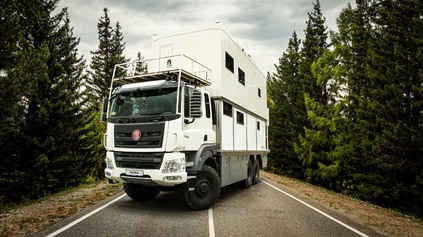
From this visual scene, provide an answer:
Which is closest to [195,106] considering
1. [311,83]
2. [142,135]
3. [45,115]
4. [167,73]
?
[167,73]

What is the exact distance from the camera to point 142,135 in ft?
22.0

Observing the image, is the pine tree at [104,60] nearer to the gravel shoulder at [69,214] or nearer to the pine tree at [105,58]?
the pine tree at [105,58]

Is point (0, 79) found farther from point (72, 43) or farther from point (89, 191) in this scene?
point (72, 43)

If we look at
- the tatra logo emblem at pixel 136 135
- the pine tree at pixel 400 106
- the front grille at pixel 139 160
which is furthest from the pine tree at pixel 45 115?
the pine tree at pixel 400 106

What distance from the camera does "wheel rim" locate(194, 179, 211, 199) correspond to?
7.21m

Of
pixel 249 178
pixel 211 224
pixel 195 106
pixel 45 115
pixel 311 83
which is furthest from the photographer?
pixel 311 83

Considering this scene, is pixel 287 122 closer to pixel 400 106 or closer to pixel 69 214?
pixel 400 106

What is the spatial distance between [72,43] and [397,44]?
18.3 meters

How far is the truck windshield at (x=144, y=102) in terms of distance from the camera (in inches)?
269

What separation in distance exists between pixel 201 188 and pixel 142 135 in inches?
84.1

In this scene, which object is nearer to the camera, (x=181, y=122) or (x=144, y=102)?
(x=181, y=122)

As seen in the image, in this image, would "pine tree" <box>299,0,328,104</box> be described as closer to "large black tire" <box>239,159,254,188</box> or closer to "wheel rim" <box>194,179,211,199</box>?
"large black tire" <box>239,159,254,188</box>

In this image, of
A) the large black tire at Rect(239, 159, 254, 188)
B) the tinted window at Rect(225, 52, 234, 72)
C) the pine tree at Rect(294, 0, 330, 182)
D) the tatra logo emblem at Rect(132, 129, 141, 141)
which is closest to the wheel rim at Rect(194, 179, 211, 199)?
the tatra logo emblem at Rect(132, 129, 141, 141)

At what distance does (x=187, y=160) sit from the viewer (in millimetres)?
7008
